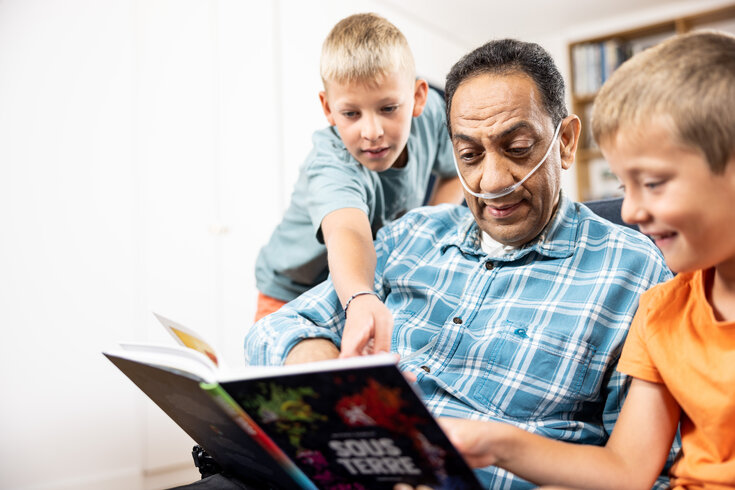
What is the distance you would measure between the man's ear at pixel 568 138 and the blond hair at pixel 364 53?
438mm

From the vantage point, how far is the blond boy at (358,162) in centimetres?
133

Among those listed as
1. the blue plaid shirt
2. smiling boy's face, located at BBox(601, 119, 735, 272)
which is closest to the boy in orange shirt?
smiling boy's face, located at BBox(601, 119, 735, 272)

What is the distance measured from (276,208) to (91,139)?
1008 mm

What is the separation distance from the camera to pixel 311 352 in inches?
A: 42.4

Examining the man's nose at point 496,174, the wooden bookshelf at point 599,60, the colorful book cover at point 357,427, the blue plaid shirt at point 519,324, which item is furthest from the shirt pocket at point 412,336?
the wooden bookshelf at point 599,60

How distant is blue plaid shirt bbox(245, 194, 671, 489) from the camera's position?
40.3 inches

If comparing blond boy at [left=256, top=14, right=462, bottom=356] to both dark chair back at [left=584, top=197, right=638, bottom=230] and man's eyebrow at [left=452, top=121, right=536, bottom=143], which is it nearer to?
man's eyebrow at [left=452, top=121, right=536, bottom=143]

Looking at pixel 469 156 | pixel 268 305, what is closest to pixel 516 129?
pixel 469 156

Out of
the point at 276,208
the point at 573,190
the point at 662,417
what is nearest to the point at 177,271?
the point at 276,208

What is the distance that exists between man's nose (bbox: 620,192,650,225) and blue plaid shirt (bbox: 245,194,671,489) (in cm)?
35

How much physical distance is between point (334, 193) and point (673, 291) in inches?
30.6

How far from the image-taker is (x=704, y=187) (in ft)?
2.21

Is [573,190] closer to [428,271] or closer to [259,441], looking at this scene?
[428,271]

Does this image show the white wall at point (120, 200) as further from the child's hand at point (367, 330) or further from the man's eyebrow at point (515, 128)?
the man's eyebrow at point (515, 128)
